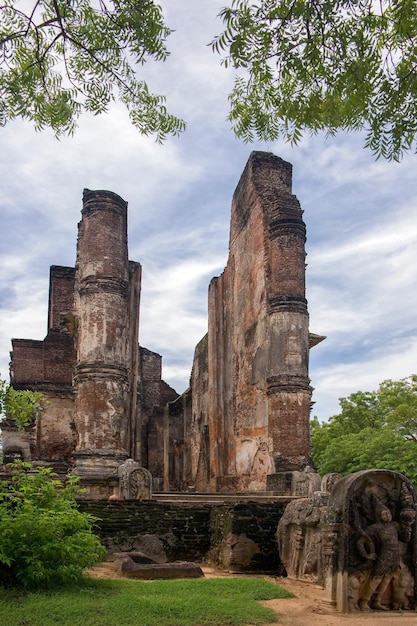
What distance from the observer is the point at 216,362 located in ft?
63.0

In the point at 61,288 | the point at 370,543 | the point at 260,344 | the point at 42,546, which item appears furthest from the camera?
the point at 61,288

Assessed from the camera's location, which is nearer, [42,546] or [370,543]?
[42,546]

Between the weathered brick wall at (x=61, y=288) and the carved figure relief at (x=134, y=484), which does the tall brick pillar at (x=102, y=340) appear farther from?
the weathered brick wall at (x=61, y=288)

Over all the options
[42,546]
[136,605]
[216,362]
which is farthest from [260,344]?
[136,605]

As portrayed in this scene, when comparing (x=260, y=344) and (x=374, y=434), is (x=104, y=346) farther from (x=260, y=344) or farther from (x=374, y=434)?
(x=374, y=434)

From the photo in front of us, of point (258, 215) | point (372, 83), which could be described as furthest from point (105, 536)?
point (258, 215)

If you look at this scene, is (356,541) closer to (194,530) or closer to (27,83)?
(194,530)

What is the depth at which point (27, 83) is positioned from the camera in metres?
5.96

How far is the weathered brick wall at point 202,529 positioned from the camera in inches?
384

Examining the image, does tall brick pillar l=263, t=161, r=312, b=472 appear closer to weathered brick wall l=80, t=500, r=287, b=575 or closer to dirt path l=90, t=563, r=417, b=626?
weathered brick wall l=80, t=500, r=287, b=575

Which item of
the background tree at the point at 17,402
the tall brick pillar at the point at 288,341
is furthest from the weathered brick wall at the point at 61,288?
the background tree at the point at 17,402

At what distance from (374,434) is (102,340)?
13.2m

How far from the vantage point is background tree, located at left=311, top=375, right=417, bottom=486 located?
21750 mm

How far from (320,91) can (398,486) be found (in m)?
4.31
